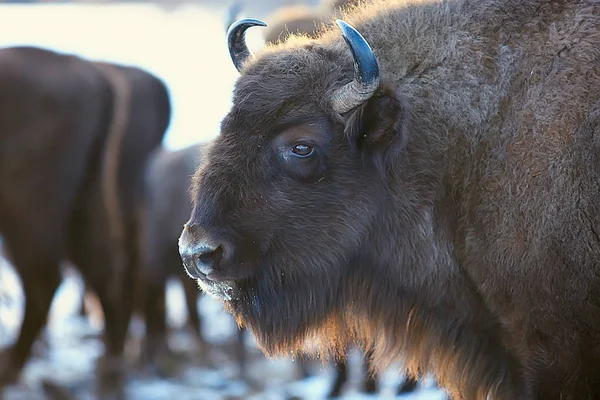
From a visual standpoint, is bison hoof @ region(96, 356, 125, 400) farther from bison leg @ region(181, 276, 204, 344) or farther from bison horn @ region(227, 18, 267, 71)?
bison horn @ region(227, 18, 267, 71)

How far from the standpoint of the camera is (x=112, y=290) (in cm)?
607

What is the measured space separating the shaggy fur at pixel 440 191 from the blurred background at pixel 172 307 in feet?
1.40

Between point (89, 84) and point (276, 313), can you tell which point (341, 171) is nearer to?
point (276, 313)

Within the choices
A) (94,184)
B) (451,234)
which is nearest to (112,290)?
(94,184)

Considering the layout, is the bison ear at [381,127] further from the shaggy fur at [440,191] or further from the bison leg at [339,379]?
the bison leg at [339,379]

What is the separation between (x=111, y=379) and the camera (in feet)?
20.2

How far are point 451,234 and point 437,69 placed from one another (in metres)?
0.61

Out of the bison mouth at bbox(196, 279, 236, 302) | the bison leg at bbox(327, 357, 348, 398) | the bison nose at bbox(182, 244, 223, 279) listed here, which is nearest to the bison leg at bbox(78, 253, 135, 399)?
the bison leg at bbox(327, 357, 348, 398)

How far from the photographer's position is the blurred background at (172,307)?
6426mm

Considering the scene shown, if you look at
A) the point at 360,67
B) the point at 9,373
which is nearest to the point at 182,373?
the point at 9,373

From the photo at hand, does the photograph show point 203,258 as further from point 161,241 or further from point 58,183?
point 161,241

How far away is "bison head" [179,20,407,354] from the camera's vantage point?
291cm

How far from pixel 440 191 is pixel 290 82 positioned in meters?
0.68

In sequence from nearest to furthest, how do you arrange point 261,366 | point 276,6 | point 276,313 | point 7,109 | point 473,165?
point 473,165
point 276,313
point 7,109
point 261,366
point 276,6
